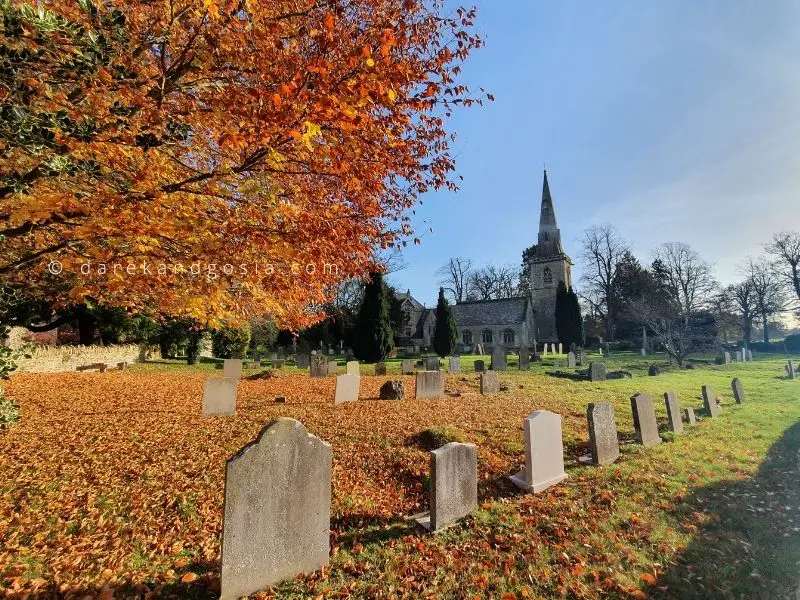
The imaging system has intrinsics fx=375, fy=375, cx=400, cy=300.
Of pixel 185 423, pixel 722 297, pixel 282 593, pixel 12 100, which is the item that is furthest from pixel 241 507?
pixel 722 297

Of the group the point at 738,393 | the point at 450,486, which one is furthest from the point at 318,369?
the point at 738,393

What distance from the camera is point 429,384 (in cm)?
1144

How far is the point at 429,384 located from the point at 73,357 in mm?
17358

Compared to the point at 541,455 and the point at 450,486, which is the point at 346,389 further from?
the point at 450,486

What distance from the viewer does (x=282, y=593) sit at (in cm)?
326

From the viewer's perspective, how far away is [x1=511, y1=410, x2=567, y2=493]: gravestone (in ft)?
17.1

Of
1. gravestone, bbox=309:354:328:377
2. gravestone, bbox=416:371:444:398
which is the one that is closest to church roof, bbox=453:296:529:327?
gravestone, bbox=309:354:328:377

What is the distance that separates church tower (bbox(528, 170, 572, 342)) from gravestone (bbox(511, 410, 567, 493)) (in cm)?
4532

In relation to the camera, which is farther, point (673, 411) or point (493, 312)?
point (493, 312)

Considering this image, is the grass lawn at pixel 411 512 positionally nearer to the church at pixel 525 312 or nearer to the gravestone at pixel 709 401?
the gravestone at pixel 709 401

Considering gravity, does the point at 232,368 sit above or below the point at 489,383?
above

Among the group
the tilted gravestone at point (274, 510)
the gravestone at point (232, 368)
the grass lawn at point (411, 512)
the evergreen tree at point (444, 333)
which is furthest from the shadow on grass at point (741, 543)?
the evergreen tree at point (444, 333)

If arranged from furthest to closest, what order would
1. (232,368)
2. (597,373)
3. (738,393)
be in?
1. (597,373)
2. (232,368)
3. (738,393)

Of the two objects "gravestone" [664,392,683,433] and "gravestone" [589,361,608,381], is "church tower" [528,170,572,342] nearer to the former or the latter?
"gravestone" [589,361,608,381]
